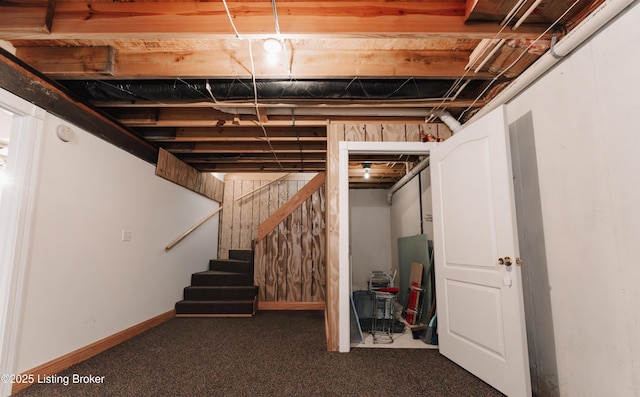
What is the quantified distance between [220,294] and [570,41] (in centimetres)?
455

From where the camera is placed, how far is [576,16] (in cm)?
175

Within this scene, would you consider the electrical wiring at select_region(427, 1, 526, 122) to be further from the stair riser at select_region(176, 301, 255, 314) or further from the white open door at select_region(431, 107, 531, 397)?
the stair riser at select_region(176, 301, 255, 314)

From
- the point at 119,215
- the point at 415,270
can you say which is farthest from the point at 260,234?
the point at 415,270

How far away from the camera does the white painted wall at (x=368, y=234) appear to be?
605 cm

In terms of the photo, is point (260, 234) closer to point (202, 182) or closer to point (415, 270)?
point (202, 182)

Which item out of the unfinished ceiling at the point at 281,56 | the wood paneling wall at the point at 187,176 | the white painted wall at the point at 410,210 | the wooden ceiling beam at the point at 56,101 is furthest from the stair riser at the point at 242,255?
the white painted wall at the point at 410,210

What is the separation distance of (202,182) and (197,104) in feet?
8.89

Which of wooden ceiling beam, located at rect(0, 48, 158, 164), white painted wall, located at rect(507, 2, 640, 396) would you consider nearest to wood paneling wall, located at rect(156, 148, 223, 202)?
wooden ceiling beam, located at rect(0, 48, 158, 164)

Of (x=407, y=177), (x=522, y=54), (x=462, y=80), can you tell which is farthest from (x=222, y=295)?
(x=522, y=54)

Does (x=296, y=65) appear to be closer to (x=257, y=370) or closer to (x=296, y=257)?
(x=257, y=370)

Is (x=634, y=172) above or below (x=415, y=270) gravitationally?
above

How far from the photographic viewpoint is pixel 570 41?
5.43 feet

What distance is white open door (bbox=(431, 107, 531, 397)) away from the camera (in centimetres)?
197

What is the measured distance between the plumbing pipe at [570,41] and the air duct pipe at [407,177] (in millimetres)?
1610
